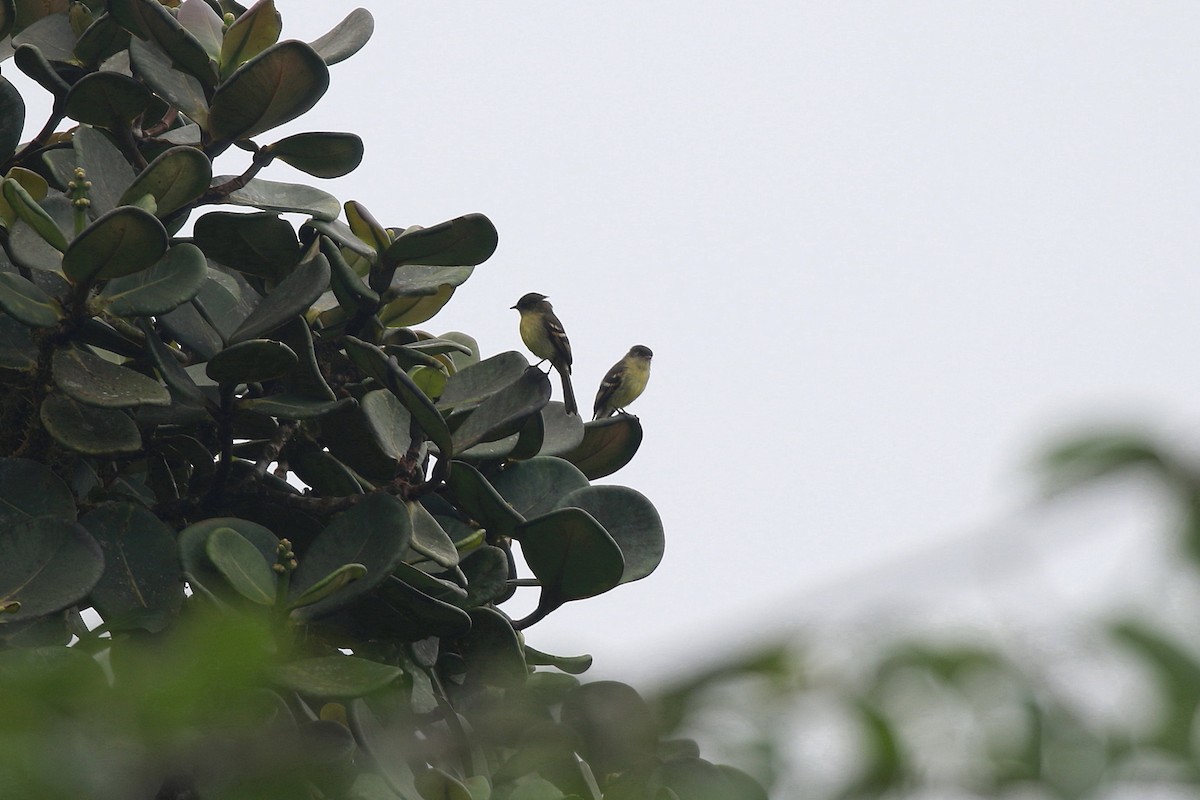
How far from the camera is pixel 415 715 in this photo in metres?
1.60

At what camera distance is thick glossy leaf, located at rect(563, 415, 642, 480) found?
7.43 ft

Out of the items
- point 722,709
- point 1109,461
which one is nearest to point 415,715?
point 722,709

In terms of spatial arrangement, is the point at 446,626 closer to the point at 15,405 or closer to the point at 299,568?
the point at 299,568

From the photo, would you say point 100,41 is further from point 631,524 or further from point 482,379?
point 631,524

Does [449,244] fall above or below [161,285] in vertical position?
above

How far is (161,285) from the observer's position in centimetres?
170

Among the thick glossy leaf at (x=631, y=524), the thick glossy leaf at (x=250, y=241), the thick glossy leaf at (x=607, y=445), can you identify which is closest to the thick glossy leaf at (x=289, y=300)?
the thick glossy leaf at (x=250, y=241)

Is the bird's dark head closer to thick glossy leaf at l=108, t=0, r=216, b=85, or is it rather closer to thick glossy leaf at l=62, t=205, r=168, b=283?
thick glossy leaf at l=108, t=0, r=216, b=85

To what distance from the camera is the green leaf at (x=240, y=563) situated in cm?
151

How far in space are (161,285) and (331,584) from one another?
0.51m

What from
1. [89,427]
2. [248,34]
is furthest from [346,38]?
[89,427]

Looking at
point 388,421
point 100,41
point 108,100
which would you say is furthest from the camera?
point 100,41

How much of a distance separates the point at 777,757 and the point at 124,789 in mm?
410

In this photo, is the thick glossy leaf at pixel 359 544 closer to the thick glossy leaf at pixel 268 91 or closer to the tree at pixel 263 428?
the tree at pixel 263 428
